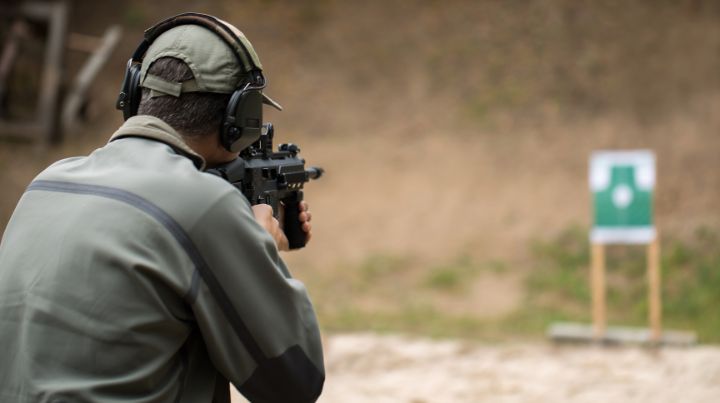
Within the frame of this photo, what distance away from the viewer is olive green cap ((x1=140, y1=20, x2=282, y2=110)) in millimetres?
1686

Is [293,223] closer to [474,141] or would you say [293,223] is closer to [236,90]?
[236,90]

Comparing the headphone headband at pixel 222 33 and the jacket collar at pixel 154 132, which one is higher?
the headphone headband at pixel 222 33

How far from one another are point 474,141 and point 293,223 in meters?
8.86

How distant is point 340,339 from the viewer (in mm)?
6629

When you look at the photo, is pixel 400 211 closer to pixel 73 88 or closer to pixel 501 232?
pixel 501 232

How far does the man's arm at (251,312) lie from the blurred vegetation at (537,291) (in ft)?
18.5

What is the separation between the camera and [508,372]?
5809 millimetres

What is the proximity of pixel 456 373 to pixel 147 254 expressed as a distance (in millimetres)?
4514

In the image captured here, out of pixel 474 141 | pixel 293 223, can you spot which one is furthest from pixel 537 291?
pixel 293 223

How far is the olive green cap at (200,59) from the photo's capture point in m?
1.69

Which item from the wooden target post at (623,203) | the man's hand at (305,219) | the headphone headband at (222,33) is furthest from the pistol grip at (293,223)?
the wooden target post at (623,203)

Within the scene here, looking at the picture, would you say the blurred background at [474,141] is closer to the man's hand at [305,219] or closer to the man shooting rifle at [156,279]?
the man's hand at [305,219]

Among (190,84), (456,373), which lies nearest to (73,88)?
(456,373)

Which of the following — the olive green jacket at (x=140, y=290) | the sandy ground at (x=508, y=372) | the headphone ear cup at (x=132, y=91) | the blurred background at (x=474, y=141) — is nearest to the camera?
the olive green jacket at (x=140, y=290)
